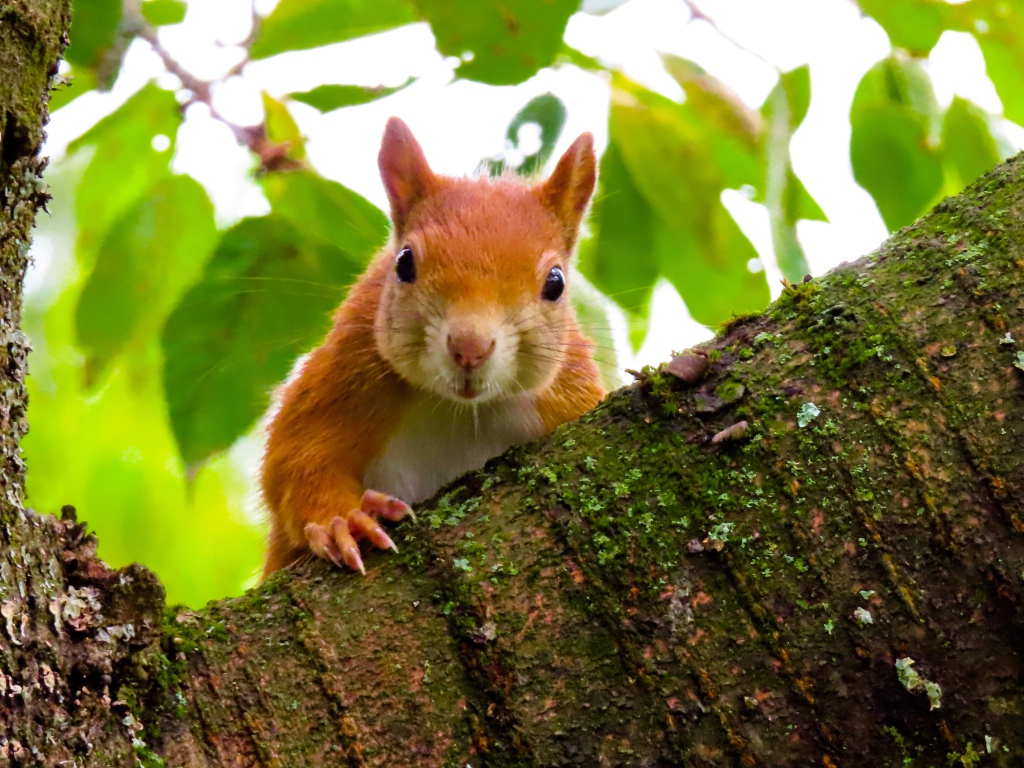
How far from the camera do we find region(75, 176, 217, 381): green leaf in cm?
260

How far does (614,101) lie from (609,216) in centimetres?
30

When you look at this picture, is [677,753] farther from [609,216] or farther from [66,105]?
[66,105]

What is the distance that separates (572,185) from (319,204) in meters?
0.78

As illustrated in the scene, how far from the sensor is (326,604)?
1700mm

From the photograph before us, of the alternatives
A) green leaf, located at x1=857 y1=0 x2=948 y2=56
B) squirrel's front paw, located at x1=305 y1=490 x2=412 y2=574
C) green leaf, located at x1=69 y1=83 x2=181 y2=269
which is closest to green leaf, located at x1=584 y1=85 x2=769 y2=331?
green leaf, located at x1=857 y1=0 x2=948 y2=56

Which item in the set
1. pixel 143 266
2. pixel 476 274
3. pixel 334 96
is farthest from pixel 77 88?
pixel 476 274

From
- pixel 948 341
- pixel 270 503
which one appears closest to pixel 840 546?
pixel 948 341

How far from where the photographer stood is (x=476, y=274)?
253 centimetres

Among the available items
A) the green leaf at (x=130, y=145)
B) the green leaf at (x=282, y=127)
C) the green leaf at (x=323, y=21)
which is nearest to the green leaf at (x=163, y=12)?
the green leaf at (x=130, y=145)

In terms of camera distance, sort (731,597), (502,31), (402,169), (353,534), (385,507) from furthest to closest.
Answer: (402,169) < (502,31) < (385,507) < (353,534) < (731,597)

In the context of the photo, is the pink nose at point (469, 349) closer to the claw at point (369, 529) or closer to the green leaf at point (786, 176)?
the claw at point (369, 529)

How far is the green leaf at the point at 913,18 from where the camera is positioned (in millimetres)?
2439

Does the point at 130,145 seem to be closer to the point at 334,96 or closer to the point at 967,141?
the point at 334,96

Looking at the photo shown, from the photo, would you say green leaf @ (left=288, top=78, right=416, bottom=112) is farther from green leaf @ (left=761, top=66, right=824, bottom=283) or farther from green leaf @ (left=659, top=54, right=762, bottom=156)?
green leaf @ (left=761, top=66, right=824, bottom=283)
